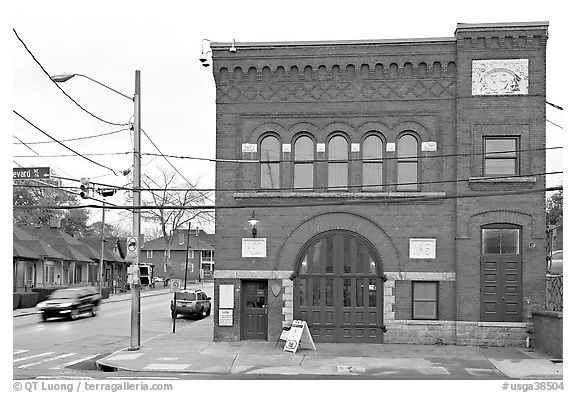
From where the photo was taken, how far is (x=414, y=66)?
971 inches

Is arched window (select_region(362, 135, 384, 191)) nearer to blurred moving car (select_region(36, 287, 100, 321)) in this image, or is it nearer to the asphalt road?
the asphalt road

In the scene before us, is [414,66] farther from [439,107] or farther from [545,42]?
[545,42]

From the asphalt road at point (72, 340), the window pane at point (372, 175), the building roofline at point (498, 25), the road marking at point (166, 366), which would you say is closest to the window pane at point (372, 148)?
the window pane at point (372, 175)

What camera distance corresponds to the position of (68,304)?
38938mm

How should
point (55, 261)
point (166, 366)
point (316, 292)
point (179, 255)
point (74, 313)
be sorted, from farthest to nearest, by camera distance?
point (179, 255)
point (55, 261)
point (74, 313)
point (316, 292)
point (166, 366)

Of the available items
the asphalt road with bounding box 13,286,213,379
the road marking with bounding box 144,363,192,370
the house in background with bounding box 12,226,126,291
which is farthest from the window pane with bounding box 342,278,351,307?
the house in background with bounding box 12,226,126,291

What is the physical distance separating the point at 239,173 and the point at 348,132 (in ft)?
13.7

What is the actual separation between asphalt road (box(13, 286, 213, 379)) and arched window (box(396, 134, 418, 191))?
36.5 feet

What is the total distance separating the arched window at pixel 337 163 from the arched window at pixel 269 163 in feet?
6.25

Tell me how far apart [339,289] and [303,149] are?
5163 mm

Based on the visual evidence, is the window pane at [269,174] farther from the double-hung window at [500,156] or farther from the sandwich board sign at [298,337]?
the double-hung window at [500,156]

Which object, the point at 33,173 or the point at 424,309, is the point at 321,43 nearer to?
the point at 424,309

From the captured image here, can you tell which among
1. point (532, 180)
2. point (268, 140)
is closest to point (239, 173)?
point (268, 140)

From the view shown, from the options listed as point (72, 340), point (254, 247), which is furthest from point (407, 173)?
point (72, 340)
